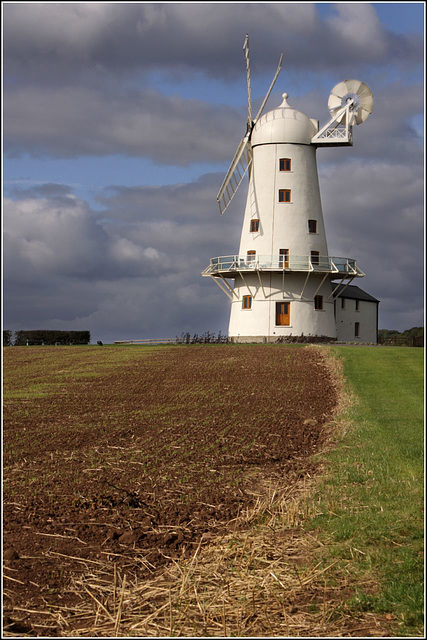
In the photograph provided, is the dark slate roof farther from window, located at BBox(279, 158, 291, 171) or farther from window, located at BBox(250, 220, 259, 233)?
window, located at BBox(279, 158, 291, 171)

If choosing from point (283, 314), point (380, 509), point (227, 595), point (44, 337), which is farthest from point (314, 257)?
point (227, 595)

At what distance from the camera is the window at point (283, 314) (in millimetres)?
49625

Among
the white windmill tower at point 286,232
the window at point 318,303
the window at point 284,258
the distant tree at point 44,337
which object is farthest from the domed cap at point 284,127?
the distant tree at point 44,337

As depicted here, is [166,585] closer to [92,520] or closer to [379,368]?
[92,520]

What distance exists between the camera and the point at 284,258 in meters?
49.1

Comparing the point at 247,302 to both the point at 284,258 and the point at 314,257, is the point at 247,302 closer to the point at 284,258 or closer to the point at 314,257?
the point at 284,258

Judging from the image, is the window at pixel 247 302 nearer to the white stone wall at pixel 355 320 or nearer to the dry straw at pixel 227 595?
the white stone wall at pixel 355 320

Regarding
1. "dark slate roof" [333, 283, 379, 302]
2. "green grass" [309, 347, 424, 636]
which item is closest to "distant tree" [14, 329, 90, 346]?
"dark slate roof" [333, 283, 379, 302]

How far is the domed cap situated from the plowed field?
Answer: 2278cm

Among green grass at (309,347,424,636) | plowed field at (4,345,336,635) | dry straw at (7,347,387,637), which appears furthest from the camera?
plowed field at (4,345,336,635)

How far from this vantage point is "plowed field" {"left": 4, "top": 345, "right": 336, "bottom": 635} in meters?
9.35

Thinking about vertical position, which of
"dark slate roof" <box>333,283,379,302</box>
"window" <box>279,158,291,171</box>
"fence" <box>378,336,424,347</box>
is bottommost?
"fence" <box>378,336,424,347</box>

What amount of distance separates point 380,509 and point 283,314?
39.4 metres

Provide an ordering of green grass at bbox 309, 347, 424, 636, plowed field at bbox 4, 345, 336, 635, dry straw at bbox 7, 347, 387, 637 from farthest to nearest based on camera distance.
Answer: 1. plowed field at bbox 4, 345, 336, 635
2. green grass at bbox 309, 347, 424, 636
3. dry straw at bbox 7, 347, 387, 637
